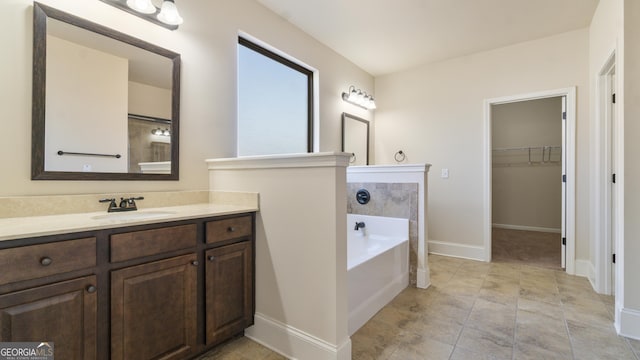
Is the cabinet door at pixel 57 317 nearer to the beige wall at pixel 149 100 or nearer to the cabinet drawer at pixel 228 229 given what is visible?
the cabinet drawer at pixel 228 229

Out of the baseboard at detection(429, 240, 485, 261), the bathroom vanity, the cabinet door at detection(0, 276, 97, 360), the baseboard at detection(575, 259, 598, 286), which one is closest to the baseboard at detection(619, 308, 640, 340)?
the baseboard at detection(575, 259, 598, 286)

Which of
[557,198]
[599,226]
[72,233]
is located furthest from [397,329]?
[557,198]

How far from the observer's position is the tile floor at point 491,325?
169cm

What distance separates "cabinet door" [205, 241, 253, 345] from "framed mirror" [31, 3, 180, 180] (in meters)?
0.73

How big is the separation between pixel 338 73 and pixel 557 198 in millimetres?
4557

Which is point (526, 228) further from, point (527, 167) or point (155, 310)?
point (155, 310)

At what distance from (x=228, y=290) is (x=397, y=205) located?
174 cm

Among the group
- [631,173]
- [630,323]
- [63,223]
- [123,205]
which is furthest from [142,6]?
[630,323]

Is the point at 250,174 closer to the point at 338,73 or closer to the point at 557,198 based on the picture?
the point at 338,73

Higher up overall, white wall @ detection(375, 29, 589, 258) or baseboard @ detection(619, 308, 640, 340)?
white wall @ detection(375, 29, 589, 258)

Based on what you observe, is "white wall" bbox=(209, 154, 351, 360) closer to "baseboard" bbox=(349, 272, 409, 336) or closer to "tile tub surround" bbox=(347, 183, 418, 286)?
"baseboard" bbox=(349, 272, 409, 336)

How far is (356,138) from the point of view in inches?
157

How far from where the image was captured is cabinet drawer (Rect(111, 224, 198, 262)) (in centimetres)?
126

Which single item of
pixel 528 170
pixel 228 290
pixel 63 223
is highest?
pixel 528 170
